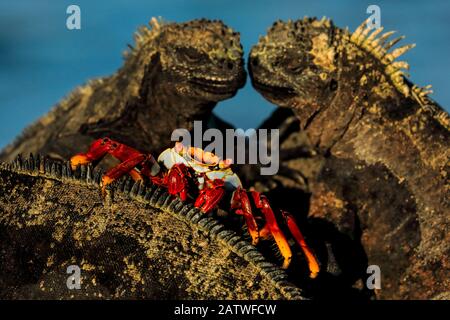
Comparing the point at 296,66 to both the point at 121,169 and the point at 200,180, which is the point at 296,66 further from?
the point at 121,169

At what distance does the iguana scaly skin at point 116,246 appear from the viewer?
15.3 feet

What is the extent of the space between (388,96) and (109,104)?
3.91 meters

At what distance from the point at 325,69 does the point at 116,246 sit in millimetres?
4797

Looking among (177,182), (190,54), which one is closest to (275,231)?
(177,182)

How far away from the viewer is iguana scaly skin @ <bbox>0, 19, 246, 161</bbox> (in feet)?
29.7

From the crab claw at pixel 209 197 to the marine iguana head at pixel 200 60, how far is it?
11.5ft

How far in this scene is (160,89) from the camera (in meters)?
9.75

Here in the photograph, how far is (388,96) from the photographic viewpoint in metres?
8.75

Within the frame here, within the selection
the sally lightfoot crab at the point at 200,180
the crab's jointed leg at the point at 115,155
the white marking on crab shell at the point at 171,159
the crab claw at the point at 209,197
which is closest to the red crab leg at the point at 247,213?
the sally lightfoot crab at the point at 200,180

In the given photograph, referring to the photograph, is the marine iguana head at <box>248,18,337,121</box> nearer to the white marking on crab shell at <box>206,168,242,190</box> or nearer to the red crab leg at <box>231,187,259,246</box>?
the white marking on crab shell at <box>206,168,242,190</box>

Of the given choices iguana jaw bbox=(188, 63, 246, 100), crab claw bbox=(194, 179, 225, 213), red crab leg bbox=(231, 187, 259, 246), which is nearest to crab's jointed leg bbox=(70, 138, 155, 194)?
crab claw bbox=(194, 179, 225, 213)

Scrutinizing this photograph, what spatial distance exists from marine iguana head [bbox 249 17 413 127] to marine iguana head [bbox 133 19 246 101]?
287 mm
